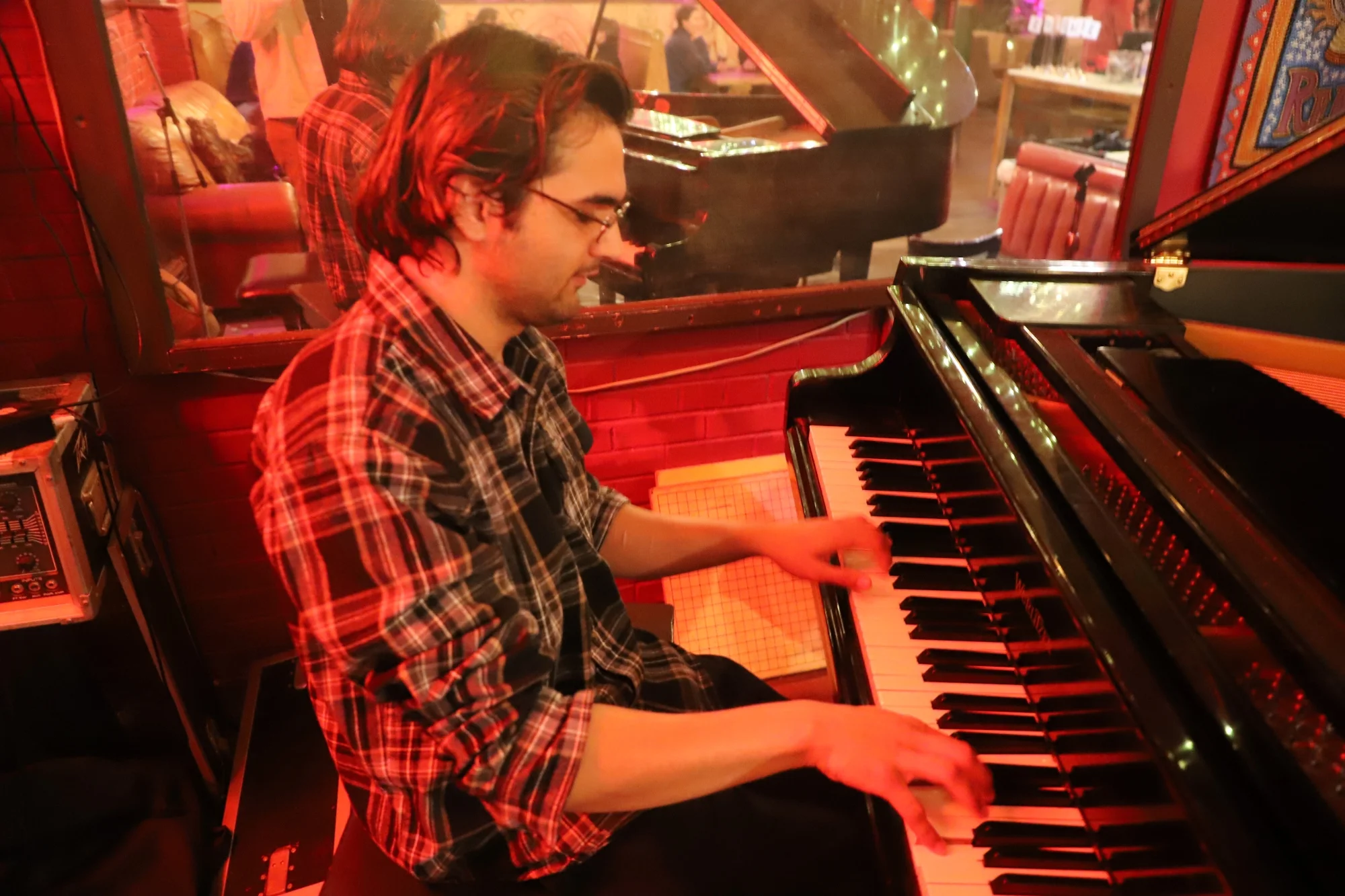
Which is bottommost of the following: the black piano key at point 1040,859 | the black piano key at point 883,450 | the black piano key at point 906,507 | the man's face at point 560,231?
the black piano key at point 1040,859

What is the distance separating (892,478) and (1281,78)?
200 cm

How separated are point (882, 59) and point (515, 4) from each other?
3.47 feet

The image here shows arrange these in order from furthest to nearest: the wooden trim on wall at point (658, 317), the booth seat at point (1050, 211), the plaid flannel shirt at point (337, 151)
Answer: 1. the booth seat at point (1050, 211)
2. the wooden trim on wall at point (658, 317)
3. the plaid flannel shirt at point (337, 151)

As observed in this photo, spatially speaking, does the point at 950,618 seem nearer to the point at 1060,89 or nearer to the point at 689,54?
the point at 689,54

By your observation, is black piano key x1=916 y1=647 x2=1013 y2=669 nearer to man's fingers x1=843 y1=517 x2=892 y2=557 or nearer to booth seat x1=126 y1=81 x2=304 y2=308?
man's fingers x1=843 y1=517 x2=892 y2=557

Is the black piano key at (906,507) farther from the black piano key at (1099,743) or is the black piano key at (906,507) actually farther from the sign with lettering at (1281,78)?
the sign with lettering at (1281,78)

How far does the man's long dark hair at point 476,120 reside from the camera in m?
0.96


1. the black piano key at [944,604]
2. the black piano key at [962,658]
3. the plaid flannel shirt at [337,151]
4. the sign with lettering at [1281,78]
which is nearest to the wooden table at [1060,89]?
the sign with lettering at [1281,78]

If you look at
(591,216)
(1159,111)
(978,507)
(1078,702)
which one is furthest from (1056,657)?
(1159,111)

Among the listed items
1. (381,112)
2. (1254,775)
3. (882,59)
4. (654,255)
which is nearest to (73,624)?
(381,112)

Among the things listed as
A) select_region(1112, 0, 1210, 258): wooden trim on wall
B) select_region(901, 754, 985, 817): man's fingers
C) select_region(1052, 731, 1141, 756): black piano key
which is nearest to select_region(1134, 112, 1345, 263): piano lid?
select_region(1112, 0, 1210, 258): wooden trim on wall

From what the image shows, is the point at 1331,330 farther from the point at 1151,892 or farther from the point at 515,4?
the point at 515,4

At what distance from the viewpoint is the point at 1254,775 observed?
704 mm

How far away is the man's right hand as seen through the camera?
2.91ft
